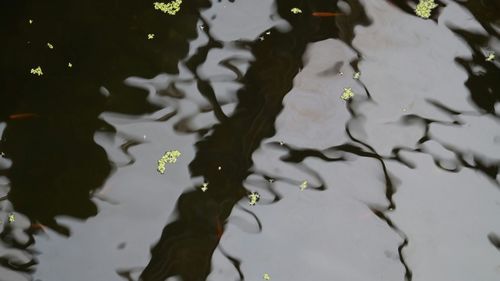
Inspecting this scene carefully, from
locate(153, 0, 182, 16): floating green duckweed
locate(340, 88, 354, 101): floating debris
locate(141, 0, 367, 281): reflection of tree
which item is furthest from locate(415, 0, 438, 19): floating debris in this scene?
locate(153, 0, 182, 16): floating green duckweed

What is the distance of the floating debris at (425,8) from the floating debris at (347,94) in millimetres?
480

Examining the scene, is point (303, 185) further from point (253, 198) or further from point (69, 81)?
point (69, 81)

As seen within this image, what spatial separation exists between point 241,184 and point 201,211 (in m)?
0.18

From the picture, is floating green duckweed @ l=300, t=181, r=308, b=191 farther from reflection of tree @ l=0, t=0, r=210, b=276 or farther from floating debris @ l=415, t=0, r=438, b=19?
floating debris @ l=415, t=0, r=438, b=19

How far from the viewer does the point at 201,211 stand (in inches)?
73.1

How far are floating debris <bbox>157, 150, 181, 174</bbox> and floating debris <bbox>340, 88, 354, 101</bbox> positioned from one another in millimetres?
686

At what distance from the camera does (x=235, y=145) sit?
196cm

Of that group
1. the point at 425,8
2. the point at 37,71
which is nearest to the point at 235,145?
the point at 37,71

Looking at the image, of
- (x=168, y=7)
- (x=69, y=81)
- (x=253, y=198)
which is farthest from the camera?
(x=168, y=7)

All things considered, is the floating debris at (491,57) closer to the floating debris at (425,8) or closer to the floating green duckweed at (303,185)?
the floating debris at (425,8)

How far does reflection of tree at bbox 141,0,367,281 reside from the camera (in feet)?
5.90

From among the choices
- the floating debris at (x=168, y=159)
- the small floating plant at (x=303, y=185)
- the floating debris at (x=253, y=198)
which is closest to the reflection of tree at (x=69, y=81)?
the floating debris at (x=168, y=159)

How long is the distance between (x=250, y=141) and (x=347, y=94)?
1.45ft

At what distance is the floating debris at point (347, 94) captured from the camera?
2.07m
